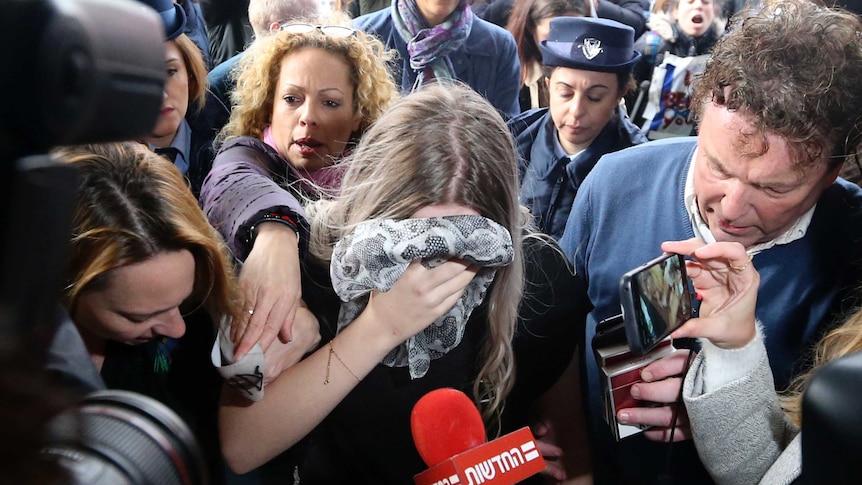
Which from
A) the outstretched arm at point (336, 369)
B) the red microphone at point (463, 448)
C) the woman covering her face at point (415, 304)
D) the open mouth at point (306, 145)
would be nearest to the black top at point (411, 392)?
the woman covering her face at point (415, 304)

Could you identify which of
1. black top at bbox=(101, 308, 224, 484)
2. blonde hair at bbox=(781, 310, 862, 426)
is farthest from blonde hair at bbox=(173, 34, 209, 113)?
blonde hair at bbox=(781, 310, 862, 426)

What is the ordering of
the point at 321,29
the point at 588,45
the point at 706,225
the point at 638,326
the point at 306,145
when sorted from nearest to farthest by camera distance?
the point at 638,326 → the point at 706,225 → the point at 306,145 → the point at 321,29 → the point at 588,45

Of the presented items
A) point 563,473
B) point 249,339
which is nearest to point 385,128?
point 249,339

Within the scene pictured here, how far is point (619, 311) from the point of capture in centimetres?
158

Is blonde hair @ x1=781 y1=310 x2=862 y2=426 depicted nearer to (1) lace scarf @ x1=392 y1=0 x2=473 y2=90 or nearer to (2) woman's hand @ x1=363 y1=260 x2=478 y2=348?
(2) woman's hand @ x1=363 y1=260 x2=478 y2=348

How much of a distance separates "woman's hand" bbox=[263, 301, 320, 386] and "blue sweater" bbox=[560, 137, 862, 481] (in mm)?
652

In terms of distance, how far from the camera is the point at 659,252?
154 centimetres

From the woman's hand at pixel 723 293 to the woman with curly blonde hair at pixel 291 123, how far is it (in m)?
0.71

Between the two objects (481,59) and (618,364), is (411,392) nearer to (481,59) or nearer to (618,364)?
(618,364)

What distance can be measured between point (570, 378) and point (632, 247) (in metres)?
0.32

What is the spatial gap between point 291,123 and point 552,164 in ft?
2.35

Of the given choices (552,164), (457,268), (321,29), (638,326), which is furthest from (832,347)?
(321,29)

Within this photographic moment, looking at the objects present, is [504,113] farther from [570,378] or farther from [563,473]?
[563,473]

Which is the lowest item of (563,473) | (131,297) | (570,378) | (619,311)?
(563,473)
